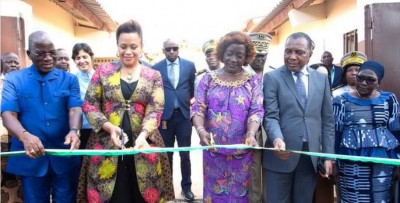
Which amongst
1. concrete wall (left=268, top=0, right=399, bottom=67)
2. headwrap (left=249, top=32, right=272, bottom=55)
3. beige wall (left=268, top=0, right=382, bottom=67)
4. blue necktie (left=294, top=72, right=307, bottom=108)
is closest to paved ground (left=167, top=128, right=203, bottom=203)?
headwrap (left=249, top=32, right=272, bottom=55)

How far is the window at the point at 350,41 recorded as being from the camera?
26.6ft

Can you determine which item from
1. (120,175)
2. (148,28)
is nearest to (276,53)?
(148,28)

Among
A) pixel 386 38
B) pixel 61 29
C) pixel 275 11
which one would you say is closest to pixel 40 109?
pixel 386 38

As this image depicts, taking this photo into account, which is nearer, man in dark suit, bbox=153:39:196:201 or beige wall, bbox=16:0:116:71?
man in dark suit, bbox=153:39:196:201

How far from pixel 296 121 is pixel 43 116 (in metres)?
1.98

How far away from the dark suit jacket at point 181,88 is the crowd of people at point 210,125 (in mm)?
1979

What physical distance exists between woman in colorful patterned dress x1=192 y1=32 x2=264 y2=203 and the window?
211 inches

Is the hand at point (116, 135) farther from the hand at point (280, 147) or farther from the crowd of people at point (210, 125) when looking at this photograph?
the hand at point (280, 147)

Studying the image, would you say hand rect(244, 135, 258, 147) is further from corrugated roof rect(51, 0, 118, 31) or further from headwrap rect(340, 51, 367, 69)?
corrugated roof rect(51, 0, 118, 31)

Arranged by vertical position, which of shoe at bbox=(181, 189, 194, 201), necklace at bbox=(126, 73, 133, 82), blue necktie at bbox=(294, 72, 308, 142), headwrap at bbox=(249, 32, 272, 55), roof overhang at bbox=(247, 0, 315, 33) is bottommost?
shoe at bbox=(181, 189, 194, 201)

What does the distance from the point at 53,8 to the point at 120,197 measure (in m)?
8.21

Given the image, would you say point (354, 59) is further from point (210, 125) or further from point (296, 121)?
point (210, 125)

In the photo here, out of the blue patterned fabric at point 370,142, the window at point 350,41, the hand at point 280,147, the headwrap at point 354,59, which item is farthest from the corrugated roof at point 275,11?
the hand at point 280,147

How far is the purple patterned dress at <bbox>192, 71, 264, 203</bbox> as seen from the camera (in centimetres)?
331
